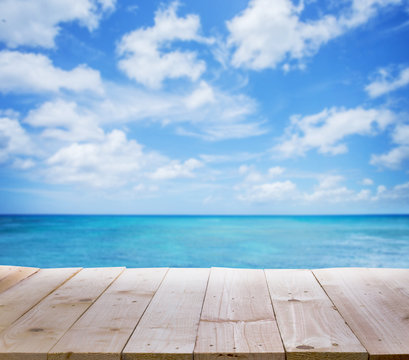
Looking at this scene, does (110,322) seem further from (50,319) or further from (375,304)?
(375,304)

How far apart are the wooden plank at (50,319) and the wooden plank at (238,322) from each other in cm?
41

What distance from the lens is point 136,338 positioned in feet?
3.16

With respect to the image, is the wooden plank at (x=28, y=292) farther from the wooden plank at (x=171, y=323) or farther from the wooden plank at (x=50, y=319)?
the wooden plank at (x=171, y=323)

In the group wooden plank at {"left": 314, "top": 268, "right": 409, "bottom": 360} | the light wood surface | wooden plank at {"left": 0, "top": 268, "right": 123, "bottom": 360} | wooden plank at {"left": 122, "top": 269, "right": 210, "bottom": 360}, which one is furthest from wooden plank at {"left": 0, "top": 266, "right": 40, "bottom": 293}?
wooden plank at {"left": 314, "top": 268, "right": 409, "bottom": 360}

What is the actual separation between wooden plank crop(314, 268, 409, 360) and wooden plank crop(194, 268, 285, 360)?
0.25 m

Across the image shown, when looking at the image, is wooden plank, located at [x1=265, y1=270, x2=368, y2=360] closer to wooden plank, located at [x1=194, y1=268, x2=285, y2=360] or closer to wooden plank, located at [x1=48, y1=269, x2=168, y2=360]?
wooden plank, located at [x1=194, y1=268, x2=285, y2=360]

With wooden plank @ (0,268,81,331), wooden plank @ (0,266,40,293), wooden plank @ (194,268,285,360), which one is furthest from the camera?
wooden plank @ (0,266,40,293)

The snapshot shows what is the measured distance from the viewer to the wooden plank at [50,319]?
35.6 inches

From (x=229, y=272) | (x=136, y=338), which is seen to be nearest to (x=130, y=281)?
(x=229, y=272)

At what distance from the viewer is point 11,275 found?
1668 mm

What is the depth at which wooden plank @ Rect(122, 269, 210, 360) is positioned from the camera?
0.88 m

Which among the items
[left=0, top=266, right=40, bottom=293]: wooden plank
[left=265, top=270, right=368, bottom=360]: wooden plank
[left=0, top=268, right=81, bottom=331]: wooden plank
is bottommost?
[left=265, top=270, right=368, bottom=360]: wooden plank

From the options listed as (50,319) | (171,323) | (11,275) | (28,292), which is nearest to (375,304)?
(171,323)

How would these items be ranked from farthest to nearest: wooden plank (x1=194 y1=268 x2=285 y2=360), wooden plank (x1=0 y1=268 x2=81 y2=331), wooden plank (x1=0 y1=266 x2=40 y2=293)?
wooden plank (x1=0 y1=266 x2=40 y2=293)
wooden plank (x1=0 y1=268 x2=81 y2=331)
wooden plank (x1=194 y1=268 x2=285 y2=360)
